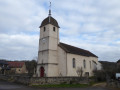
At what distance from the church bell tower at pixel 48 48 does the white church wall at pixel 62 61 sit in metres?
0.79

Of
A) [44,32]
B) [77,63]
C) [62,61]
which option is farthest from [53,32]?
[77,63]

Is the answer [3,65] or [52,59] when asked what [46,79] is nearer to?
[52,59]

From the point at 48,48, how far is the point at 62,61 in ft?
14.1

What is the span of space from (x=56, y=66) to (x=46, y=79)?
778 centimetres

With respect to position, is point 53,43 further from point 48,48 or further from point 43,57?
point 43,57

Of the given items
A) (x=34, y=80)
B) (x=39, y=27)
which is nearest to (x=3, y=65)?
(x=39, y=27)

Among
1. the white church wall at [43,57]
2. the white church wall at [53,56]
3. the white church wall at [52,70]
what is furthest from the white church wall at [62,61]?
the white church wall at [43,57]

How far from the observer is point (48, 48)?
30.3m

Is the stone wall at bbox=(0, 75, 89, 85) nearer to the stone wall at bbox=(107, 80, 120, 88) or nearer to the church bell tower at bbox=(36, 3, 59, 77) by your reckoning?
the stone wall at bbox=(107, 80, 120, 88)

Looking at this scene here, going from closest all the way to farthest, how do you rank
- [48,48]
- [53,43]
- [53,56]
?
[48,48], [53,56], [53,43]

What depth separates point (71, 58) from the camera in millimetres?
31078

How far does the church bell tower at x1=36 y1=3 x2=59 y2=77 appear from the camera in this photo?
97.4 feet

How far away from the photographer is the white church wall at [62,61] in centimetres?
2969

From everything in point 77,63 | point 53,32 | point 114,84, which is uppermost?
point 53,32
